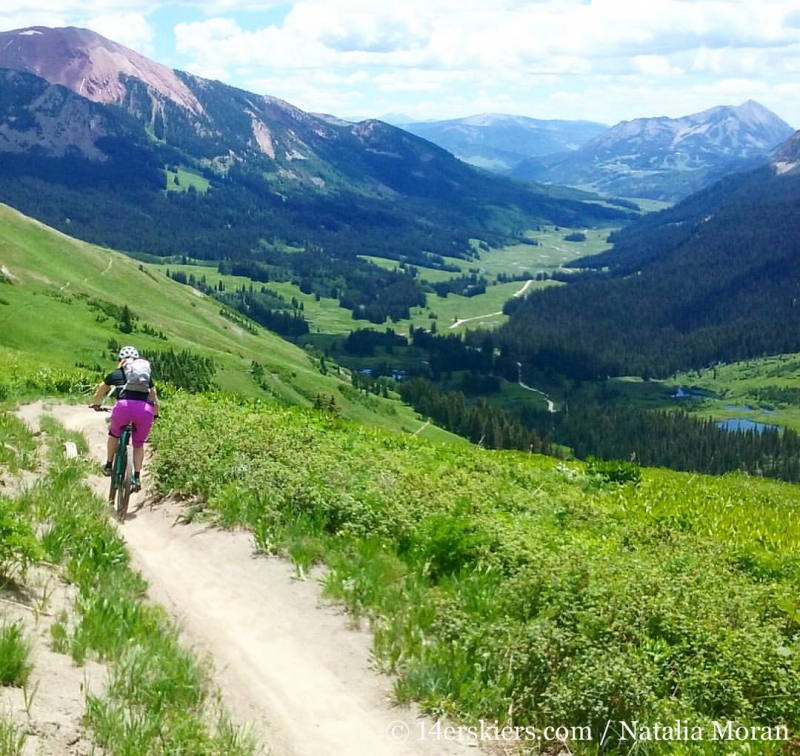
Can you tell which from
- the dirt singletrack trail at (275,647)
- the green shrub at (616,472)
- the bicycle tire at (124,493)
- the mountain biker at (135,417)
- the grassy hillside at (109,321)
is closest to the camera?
the dirt singletrack trail at (275,647)

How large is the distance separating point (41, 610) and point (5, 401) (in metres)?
17.9

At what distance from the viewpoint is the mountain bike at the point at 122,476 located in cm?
1744

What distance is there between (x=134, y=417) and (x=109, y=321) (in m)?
125

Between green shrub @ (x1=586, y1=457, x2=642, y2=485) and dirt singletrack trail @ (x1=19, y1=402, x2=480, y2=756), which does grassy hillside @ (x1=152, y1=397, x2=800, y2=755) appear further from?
dirt singletrack trail @ (x1=19, y1=402, x2=480, y2=756)

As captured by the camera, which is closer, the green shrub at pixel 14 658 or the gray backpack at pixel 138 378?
the green shrub at pixel 14 658

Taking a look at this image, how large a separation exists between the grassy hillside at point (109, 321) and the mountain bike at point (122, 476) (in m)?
90.7

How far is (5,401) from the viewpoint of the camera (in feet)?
86.1

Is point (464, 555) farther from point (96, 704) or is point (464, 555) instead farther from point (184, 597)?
point (96, 704)

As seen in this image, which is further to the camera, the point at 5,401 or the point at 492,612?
the point at 5,401

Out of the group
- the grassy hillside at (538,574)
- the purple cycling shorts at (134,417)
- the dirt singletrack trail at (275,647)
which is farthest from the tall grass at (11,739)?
the purple cycling shorts at (134,417)

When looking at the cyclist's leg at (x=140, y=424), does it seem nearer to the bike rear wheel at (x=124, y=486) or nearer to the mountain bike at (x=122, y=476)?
the mountain bike at (x=122, y=476)

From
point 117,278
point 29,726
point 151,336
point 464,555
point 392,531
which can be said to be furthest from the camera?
point 117,278

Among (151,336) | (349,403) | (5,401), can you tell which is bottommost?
(349,403)

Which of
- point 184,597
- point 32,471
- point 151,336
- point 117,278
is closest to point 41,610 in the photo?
point 184,597
